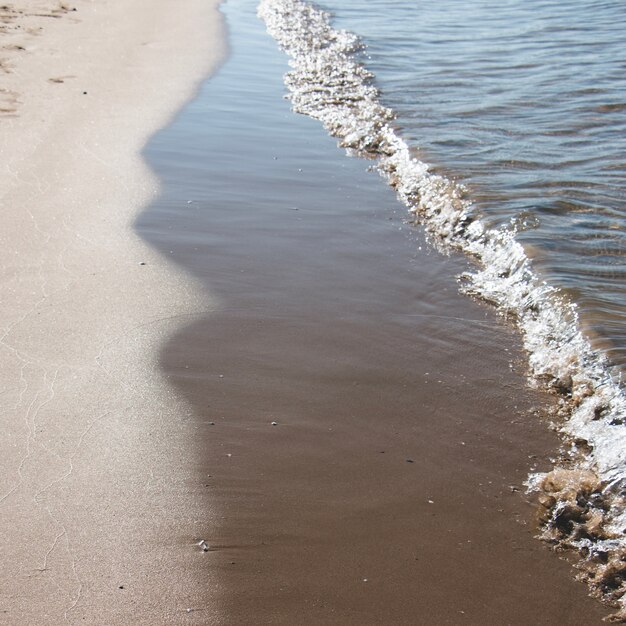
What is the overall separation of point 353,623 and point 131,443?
136 cm

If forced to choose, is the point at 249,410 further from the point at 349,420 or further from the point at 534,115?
the point at 534,115

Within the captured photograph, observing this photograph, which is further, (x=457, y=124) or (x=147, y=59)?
(x=147, y=59)

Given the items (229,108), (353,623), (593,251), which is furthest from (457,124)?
(353,623)

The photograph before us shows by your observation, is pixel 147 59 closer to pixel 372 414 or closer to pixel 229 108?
pixel 229 108

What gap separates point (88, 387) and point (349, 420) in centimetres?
128

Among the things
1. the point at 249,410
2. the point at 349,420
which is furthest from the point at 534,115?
the point at 249,410

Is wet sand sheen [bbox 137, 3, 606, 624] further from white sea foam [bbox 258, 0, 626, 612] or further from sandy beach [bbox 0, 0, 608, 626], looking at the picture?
white sea foam [bbox 258, 0, 626, 612]

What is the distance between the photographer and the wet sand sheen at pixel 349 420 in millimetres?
2941

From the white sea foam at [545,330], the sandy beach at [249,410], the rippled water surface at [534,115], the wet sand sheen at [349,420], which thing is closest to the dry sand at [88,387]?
the sandy beach at [249,410]

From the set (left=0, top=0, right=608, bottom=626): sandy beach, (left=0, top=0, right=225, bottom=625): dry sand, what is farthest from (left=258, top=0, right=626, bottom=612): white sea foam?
(left=0, top=0, right=225, bottom=625): dry sand

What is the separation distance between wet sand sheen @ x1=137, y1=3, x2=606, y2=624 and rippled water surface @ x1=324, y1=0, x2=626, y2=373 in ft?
2.40

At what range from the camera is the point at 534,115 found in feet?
28.2

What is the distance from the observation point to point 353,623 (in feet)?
9.11

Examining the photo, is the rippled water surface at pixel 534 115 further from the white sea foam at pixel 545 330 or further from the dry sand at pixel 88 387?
the dry sand at pixel 88 387
